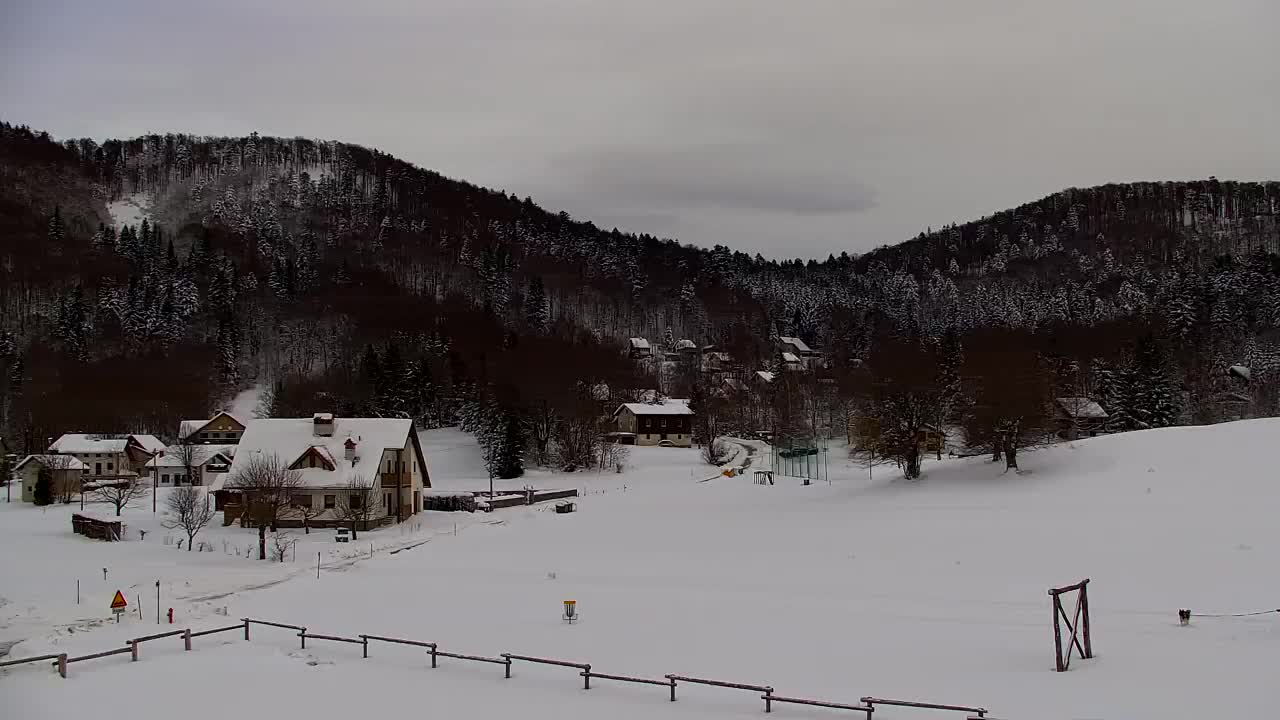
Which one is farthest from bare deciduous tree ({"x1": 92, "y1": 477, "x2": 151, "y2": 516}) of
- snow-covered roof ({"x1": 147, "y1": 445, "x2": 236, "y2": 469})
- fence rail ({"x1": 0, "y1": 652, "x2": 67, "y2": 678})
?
fence rail ({"x1": 0, "y1": 652, "x2": 67, "y2": 678})

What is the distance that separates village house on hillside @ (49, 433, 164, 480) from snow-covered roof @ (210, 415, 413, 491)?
34.8m

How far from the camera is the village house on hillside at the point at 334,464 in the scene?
166ft

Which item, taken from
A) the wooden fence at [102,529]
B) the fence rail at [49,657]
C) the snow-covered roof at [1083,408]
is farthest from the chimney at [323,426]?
the snow-covered roof at [1083,408]

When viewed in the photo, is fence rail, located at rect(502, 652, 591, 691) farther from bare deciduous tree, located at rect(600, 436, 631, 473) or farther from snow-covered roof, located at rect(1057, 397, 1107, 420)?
snow-covered roof, located at rect(1057, 397, 1107, 420)

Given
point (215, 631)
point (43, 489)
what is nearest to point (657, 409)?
point (43, 489)

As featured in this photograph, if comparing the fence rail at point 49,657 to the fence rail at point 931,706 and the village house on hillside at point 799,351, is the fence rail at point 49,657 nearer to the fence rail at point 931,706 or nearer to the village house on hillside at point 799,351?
the fence rail at point 931,706

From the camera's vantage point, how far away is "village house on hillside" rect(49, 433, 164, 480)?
82438 millimetres

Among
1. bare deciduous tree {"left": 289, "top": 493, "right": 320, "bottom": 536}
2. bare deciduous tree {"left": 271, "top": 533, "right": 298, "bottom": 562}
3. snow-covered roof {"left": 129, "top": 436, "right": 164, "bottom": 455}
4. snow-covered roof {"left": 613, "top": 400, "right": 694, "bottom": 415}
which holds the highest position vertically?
snow-covered roof {"left": 613, "top": 400, "right": 694, "bottom": 415}

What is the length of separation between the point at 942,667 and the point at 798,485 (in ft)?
126

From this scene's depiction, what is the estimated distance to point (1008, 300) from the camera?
196 m

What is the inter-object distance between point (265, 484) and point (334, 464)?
16.9 ft

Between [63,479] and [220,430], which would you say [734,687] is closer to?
[63,479]

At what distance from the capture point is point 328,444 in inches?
2122

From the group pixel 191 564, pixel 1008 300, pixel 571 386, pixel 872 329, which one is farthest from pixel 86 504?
pixel 1008 300
